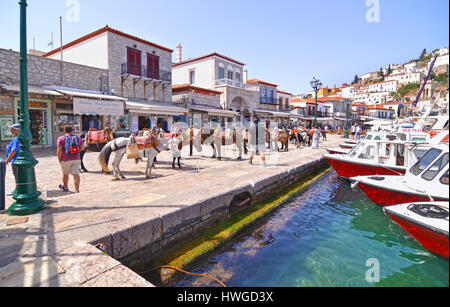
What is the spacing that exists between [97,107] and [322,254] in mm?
14374

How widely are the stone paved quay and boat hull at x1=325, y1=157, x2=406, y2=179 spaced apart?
3.79 metres

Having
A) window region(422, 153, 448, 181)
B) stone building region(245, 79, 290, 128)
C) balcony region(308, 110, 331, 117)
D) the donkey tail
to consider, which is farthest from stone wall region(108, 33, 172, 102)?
balcony region(308, 110, 331, 117)

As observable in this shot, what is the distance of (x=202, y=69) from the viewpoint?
2764cm

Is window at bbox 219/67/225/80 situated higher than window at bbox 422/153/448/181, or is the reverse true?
window at bbox 219/67/225/80

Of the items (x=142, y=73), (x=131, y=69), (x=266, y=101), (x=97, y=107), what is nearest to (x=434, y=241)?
(x=97, y=107)

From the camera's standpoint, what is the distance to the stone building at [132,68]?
673 inches

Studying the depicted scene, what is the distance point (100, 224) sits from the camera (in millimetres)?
3625

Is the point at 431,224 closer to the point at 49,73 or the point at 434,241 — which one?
the point at 434,241

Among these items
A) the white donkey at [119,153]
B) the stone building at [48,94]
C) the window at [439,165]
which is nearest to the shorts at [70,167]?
the white donkey at [119,153]

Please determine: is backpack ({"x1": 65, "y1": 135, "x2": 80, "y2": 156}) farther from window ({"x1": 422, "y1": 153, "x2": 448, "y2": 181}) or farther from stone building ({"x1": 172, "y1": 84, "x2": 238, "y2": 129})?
stone building ({"x1": 172, "y1": 84, "x2": 238, "y2": 129})

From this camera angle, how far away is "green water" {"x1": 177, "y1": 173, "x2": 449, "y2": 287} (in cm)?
181

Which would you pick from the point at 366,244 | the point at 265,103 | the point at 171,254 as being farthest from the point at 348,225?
the point at 265,103
